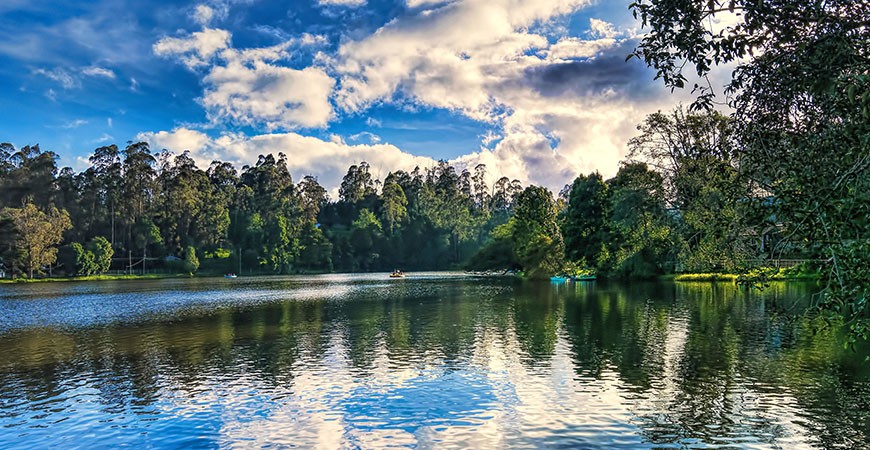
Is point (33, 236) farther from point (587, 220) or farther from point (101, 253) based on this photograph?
point (587, 220)

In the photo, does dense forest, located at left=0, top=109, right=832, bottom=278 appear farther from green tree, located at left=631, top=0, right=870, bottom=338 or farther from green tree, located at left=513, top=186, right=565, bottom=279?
green tree, located at left=631, top=0, right=870, bottom=338

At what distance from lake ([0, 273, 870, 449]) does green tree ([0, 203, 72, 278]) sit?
80.6 meters

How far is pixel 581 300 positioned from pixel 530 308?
23.7 ft

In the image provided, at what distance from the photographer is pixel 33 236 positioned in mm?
103750

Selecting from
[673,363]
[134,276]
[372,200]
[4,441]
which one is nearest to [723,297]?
[673,363]

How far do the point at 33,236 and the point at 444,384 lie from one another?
109 meters

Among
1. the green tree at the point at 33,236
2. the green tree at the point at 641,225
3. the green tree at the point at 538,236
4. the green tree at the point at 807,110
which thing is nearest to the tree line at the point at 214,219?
the green tree at the point at 33,236

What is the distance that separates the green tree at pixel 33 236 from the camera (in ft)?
337

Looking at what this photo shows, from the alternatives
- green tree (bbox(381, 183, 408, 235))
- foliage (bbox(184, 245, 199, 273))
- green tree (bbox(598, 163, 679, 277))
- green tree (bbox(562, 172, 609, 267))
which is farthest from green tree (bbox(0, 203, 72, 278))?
green tree (bbox(598, 163, 679, 277))

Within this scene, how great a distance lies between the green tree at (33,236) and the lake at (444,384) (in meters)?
80.6

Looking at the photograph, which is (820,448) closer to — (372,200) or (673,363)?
(673,363)

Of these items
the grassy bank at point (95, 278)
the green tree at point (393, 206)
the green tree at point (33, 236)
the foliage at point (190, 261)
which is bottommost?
the grassy bank at point (95, 278)

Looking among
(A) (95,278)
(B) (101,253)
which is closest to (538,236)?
(A) (95,278)

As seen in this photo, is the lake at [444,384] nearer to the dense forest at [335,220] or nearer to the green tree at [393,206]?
the dense forest at [335,220]
